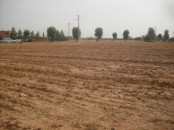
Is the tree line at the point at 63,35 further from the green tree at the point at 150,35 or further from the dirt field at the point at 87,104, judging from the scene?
the dirt field at the point at 87,104

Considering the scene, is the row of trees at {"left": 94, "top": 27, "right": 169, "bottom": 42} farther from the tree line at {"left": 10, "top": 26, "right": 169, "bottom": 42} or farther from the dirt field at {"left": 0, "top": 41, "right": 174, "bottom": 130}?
the dirt field at {"left": 0, "top": 41, "right": 174, "bottom": 130}

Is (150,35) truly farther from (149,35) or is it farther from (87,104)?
(87,104)

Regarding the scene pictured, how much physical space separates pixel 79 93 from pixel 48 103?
1.27m

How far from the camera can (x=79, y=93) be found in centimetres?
552

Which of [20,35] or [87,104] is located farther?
[20,35]

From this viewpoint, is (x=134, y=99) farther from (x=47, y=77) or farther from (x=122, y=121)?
(x=47, y=77)

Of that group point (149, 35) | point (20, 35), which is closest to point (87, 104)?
point (149, 35)

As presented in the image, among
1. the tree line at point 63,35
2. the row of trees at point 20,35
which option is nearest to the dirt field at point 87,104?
the tree line at point 63,35

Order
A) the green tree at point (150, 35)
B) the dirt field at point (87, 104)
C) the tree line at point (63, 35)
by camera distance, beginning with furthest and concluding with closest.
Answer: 1. the green tree at point (150, 35)
2. the tree line at point (63, 35)
3. the dirt field at point (87, 104)

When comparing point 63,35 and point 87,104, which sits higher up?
point 63,35

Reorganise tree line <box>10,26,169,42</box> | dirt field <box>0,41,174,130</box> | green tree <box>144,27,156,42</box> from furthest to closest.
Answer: green tree <box>144,27,156,42</box>, tree line <box>10,26,169,42</box>, dirt field <box>0,41,174,130</box>

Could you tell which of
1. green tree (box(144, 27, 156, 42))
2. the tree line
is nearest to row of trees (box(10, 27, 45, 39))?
the tree line

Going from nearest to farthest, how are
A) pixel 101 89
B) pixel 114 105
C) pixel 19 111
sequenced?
pixel 19 111
pixel 114 105
pixel 101 89

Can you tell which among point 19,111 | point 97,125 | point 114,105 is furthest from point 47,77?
point 97,125
